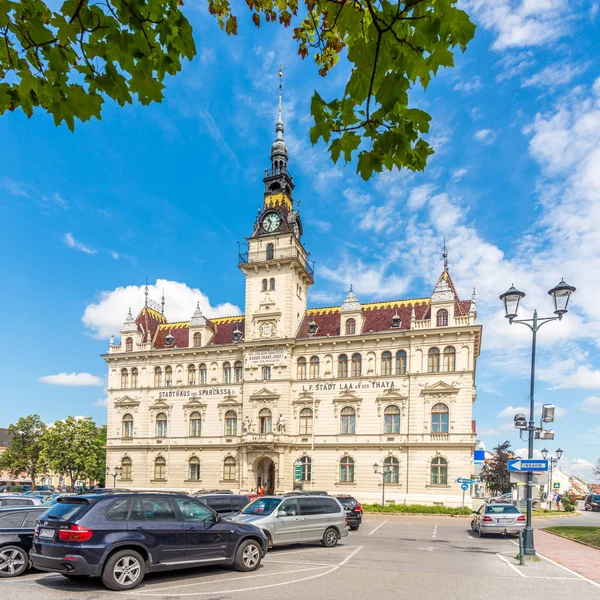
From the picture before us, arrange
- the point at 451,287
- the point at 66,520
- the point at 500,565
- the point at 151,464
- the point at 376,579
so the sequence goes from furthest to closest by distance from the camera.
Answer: the point at 151,464 < the point at 451,287 < the point at 500,565 < the point at 376,579 < the point at 66,520

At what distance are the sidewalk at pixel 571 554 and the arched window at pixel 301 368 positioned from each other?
24.6 metres

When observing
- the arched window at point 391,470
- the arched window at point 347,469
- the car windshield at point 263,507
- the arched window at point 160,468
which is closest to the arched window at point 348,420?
the arched window at point 347,469

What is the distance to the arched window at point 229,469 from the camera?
1823 inches

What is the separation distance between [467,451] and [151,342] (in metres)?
31.0

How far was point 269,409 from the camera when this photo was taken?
4575 cm

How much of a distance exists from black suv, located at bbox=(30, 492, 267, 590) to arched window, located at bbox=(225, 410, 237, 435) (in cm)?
3557

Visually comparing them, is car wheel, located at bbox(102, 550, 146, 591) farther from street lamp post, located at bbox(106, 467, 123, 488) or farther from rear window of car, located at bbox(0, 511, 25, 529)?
street lamp post, located at bbox(106, 467, 123, 488)

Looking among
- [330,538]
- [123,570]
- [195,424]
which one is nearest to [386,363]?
[195,424]

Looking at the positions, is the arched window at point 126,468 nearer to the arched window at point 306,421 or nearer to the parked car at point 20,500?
the arched window at point 306,421

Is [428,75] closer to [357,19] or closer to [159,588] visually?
[357,19]

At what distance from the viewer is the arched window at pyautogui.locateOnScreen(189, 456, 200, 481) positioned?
4781 centimetres

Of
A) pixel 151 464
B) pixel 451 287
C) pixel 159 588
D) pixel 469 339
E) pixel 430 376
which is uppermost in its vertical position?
pixel 451 287

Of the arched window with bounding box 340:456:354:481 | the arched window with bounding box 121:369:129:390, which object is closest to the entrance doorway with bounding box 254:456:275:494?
the arched window with bounding box 340:456:354:481

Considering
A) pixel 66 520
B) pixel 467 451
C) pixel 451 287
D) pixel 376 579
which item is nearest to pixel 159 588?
pixel 66 520
